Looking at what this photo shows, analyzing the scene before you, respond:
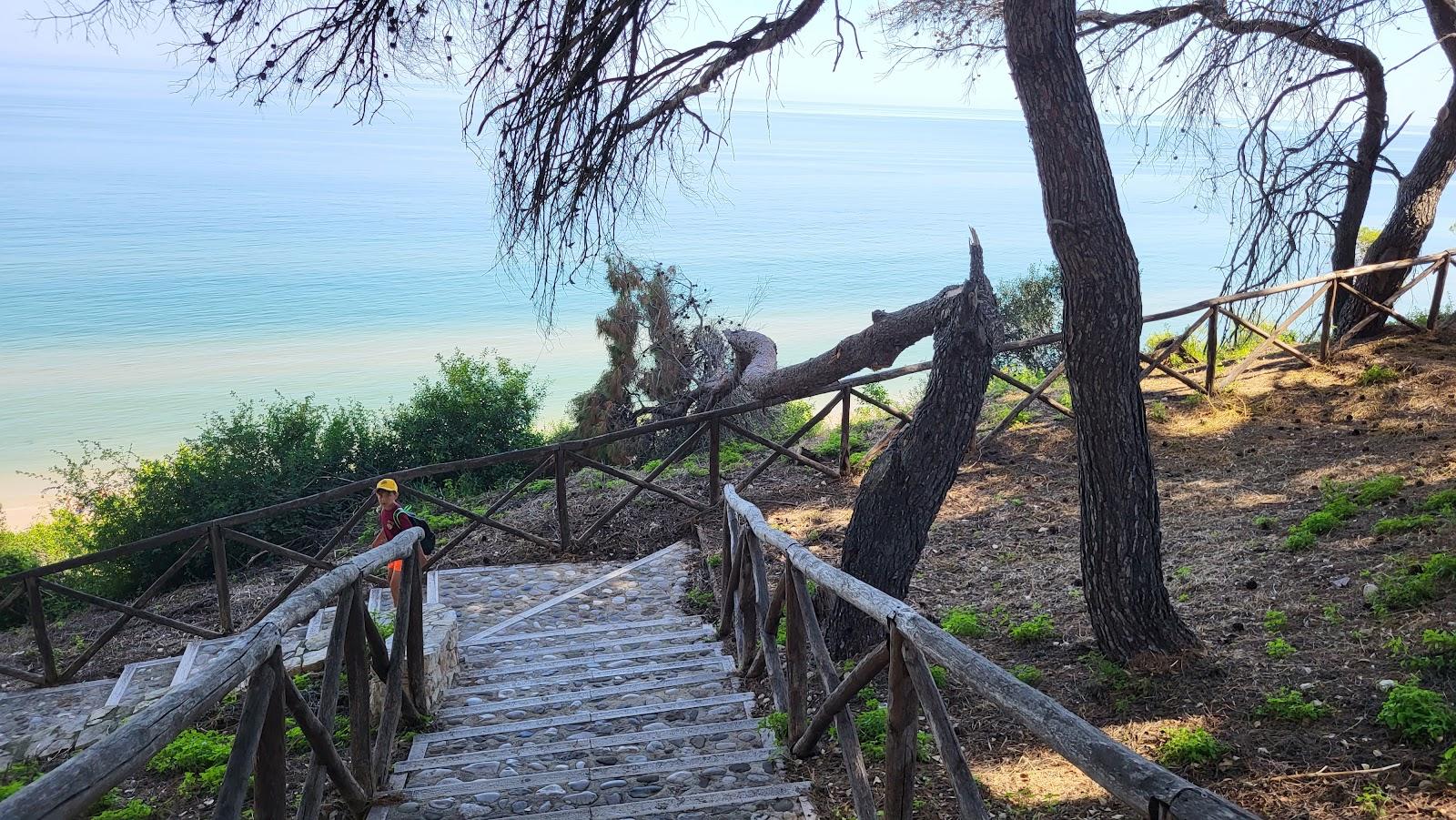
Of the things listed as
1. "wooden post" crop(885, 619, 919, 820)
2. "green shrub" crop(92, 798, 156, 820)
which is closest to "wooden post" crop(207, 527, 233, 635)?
"green shrub" crop(92, 798, 156, 820)

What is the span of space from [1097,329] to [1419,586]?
2031mm

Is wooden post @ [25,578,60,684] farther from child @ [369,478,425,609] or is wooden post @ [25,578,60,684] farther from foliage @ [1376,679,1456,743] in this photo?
foliage @ [1376,679,1456,743]

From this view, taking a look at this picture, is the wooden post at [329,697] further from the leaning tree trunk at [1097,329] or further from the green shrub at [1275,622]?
the green shrub at [1275,622]

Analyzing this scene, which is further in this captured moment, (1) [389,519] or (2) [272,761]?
(1) [389,519]

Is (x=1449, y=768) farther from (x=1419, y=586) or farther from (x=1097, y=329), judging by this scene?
(x=1097, y=329)

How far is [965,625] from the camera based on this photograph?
5742 mm

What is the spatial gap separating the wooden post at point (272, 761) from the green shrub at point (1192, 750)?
10.4 ft

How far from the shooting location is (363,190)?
92.0 meters

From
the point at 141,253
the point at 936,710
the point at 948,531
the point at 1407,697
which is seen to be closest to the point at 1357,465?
the point at 948,531

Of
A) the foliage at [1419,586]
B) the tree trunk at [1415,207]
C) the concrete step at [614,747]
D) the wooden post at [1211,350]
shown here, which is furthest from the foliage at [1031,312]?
the concrete step at [614,747]

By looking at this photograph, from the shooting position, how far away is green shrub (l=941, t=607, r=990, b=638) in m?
5.72

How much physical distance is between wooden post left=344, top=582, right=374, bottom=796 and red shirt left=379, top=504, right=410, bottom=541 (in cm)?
194

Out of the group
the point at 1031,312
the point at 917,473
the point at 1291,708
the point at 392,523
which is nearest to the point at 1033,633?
the point at 917,473

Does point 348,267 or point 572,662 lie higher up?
point 348,267
